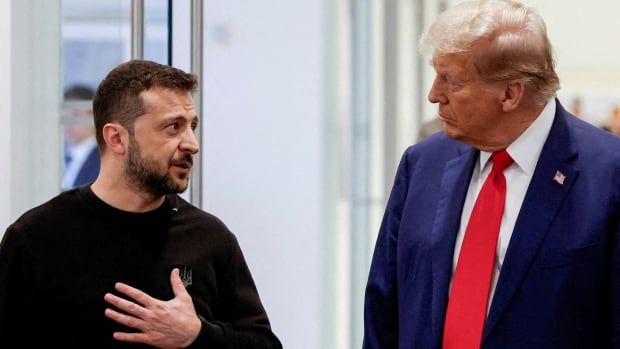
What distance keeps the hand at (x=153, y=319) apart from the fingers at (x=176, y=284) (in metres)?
0.02

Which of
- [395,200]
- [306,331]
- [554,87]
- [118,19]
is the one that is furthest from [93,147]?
[554,87]

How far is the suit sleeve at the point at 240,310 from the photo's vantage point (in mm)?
2670

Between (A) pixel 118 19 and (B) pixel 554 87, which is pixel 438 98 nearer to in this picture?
(B) pixel 554 87

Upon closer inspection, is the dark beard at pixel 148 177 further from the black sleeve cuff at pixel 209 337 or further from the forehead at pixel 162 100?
the black sleeve cuff at pixel 209 337

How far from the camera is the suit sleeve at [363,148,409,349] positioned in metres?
2.44

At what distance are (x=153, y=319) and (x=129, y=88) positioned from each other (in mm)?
539

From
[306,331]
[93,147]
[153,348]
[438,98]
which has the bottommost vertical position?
[306,331]

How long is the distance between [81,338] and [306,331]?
74.3 inches

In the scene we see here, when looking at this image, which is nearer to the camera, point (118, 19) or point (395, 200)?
point (395, 200)

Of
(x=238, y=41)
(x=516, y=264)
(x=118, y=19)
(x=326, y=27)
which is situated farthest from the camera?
(x=326, y=27)

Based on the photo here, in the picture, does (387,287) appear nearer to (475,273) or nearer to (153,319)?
(475,273)

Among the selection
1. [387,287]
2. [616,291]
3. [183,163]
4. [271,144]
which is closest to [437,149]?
[387,287]

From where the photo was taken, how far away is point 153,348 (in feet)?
8.54

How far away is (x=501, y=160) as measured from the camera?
2297 mm
